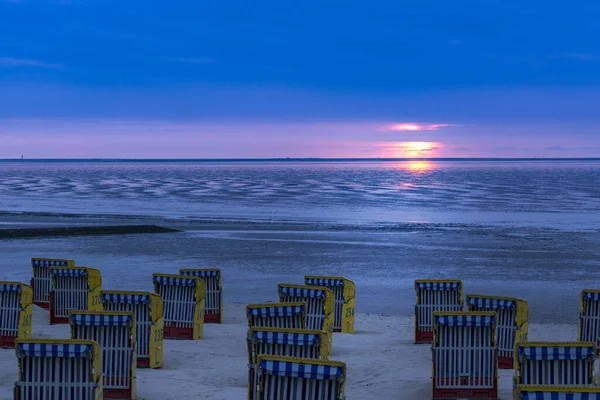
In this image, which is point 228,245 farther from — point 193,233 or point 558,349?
point 558,349

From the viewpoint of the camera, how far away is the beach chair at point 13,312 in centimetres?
1277

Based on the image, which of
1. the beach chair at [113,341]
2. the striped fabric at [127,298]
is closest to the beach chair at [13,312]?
the striped fabric at [127,298]

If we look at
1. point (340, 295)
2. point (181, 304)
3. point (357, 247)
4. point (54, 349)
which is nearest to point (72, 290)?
point (181, 304)

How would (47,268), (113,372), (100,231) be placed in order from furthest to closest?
(100,231) < (47,268) < (113,372)

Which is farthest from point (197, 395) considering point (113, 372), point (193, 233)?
point (193, 233)

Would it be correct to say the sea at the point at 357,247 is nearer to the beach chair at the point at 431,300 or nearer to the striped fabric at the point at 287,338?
the beach chair at the point at 431,300

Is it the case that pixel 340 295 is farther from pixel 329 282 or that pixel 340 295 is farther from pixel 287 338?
pixel 287 338

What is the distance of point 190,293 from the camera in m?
14.1

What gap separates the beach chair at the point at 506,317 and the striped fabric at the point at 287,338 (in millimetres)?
3772

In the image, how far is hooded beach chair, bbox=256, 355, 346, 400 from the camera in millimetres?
7277

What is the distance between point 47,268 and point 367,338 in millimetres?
6910

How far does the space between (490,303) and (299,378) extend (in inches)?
200

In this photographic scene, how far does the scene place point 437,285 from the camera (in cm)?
1405

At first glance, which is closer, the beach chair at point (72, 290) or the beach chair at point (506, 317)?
the beach chair at point (506, 317)
